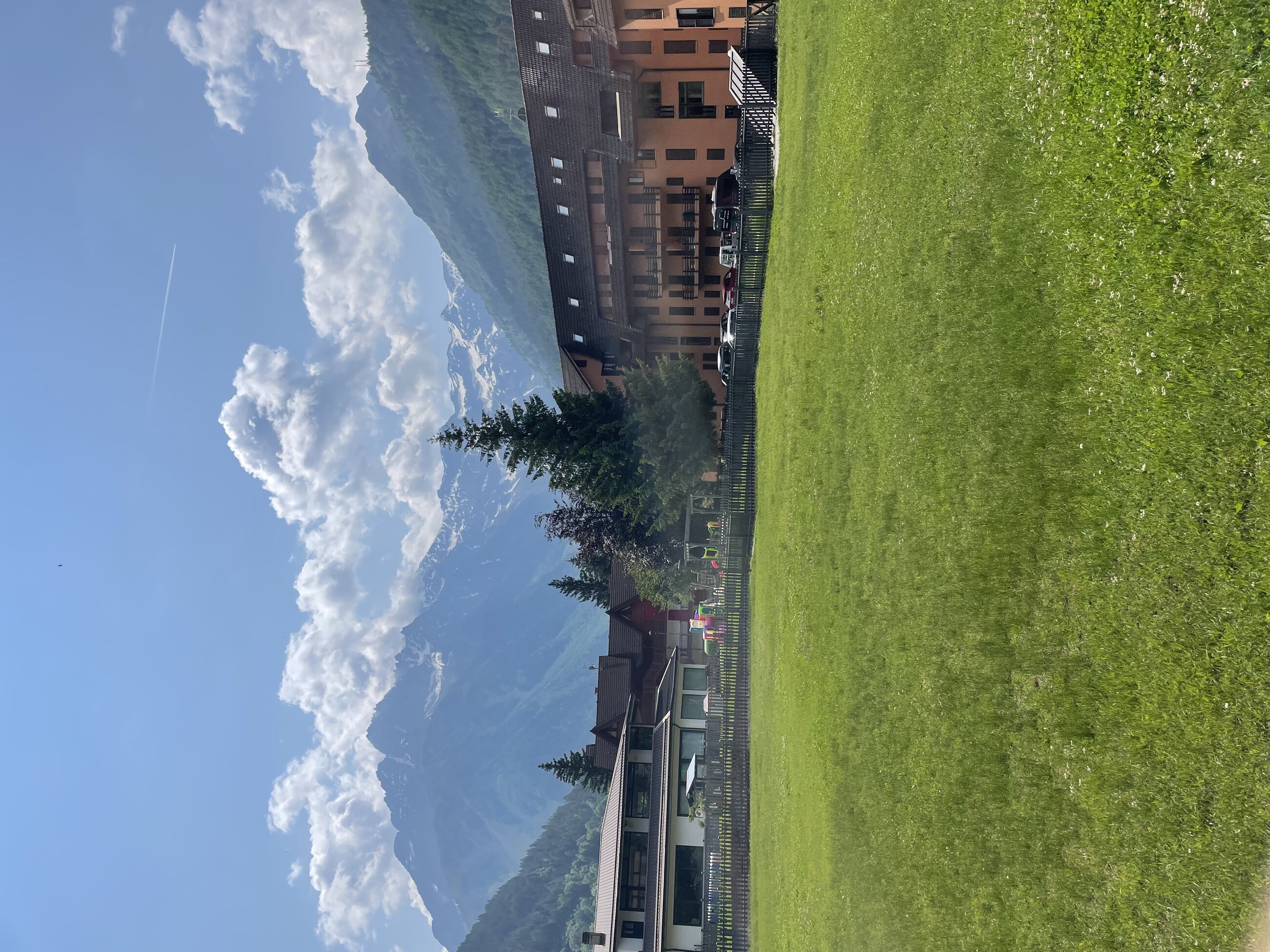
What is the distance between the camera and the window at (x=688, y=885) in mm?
41719

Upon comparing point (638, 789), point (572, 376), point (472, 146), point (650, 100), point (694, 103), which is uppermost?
point (472, 146)

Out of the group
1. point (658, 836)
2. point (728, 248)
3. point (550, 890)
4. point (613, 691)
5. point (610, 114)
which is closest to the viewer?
point (658, 836)

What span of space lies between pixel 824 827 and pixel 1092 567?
42.1 feet

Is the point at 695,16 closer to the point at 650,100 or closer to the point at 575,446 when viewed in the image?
the point at 650,100

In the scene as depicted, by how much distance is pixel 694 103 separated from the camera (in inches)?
1922

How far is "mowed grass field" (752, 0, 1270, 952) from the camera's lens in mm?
9141

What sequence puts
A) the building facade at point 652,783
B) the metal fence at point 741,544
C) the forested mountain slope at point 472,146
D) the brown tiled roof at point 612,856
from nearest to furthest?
the metal fence at point 741,544 < the building facade at point 652,783 < the brown tiled roof at point 612,856 < the forested mountain slope at point 472,146

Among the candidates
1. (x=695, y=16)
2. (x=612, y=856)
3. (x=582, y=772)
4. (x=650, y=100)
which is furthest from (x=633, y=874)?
(x=695, y=16)

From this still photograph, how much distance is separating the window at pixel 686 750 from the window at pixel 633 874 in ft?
15.1

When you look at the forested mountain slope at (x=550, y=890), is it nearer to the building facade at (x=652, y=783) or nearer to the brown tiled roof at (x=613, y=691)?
the brown tiled roof at (x=613, y=691)

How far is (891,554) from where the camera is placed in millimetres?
17547

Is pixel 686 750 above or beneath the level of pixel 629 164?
beneath

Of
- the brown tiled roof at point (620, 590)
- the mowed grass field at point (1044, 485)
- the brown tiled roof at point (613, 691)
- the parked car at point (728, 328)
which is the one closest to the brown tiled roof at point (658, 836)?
the brown tiled roof at point (613, 691)

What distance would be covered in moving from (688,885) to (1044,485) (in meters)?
37.8
